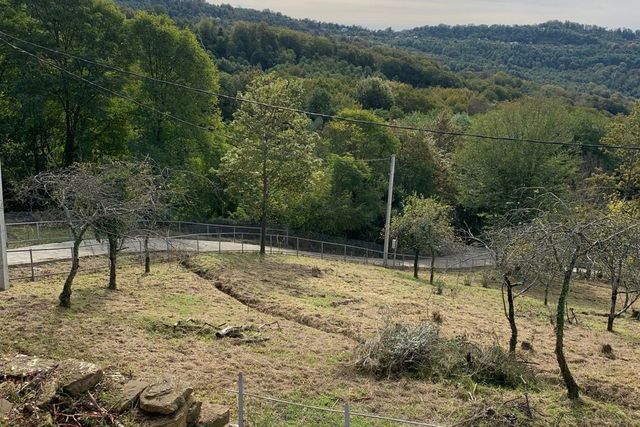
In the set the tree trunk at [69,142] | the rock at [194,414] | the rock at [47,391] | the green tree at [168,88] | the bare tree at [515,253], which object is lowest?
the rock at [194,414]

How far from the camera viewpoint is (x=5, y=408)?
733 cm

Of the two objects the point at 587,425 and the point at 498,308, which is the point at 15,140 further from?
the point at 587,425

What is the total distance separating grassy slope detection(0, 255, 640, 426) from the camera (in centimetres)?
948

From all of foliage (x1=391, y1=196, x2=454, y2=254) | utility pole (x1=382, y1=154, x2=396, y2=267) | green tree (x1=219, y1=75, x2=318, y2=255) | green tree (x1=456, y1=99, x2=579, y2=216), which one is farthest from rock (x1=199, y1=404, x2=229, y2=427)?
green tree (x1=456, y1=99, x2=579, y2=216)

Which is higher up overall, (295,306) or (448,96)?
(448,96)

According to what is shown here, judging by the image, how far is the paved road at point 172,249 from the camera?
60.3ft

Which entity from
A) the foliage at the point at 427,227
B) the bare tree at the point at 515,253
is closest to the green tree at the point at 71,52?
the foliage at the point at 427,227

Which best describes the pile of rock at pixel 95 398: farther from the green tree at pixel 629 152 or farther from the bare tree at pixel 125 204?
the green tree at pixel 629 152

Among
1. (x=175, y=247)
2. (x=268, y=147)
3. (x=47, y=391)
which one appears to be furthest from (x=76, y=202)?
(x=268, y=147)

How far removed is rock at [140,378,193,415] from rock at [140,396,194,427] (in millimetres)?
55

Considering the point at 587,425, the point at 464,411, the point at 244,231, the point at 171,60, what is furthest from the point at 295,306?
the point at 171,60

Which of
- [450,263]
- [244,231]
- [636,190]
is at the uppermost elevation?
[636,190]

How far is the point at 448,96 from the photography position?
292ft

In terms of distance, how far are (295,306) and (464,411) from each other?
807cm
